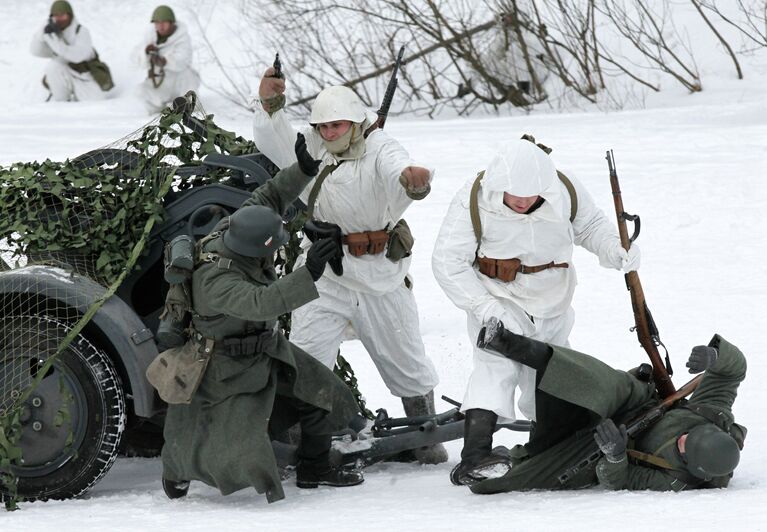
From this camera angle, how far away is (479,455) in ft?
19.8

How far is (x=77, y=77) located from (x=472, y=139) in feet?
18.0

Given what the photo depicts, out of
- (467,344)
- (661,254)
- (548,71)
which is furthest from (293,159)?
(548,71)

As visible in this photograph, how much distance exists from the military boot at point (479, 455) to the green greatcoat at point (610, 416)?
0.04m

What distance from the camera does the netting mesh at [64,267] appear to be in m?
6.11

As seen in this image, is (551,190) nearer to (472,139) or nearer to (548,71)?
(472,139)

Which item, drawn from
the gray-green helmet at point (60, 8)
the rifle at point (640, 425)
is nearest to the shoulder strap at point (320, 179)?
the rifle at point (640, 425)

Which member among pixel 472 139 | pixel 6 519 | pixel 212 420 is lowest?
pixel 6 519

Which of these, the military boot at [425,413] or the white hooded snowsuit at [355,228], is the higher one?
the white hooded snowsuit at [355,228]

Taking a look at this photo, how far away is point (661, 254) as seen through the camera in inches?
390

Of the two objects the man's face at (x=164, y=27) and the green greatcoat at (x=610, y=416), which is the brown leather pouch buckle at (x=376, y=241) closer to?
the green greatcoat at (x=610, y=416)

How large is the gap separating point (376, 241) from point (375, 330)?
1.44 ft

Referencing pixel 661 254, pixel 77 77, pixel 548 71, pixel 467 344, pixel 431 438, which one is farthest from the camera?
pixel 77 77

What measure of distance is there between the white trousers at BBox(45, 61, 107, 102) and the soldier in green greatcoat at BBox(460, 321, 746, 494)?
1090cm

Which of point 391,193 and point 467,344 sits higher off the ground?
point 391,193
